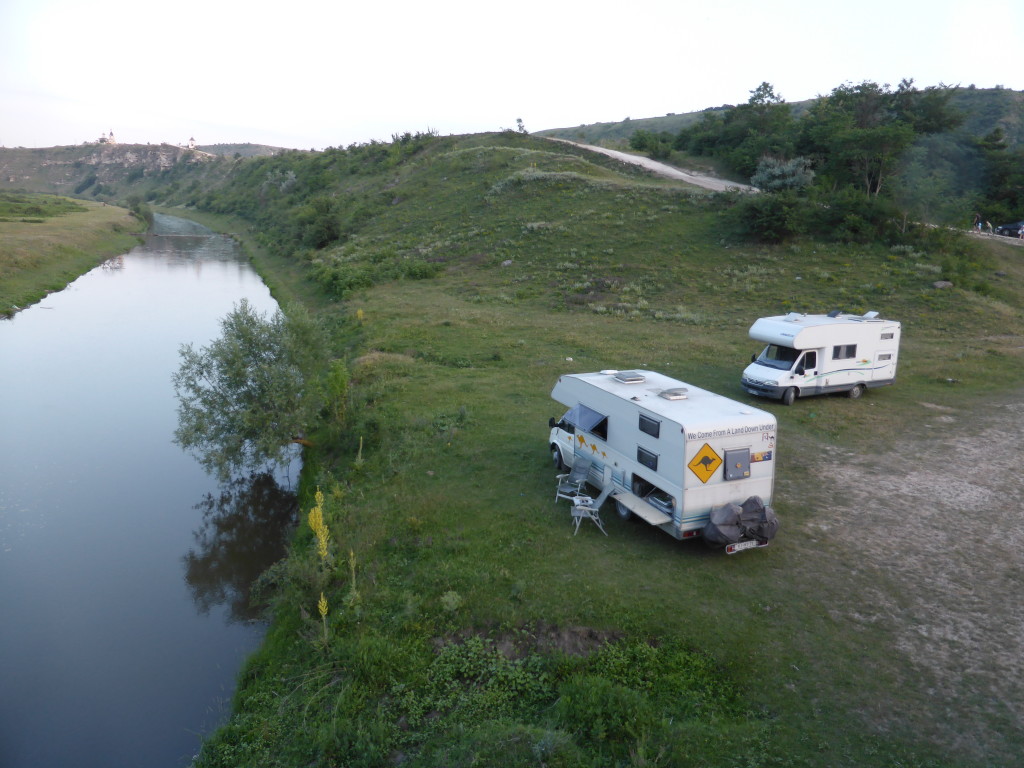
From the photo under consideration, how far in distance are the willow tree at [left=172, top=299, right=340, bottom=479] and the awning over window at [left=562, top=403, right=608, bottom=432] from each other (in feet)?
26.6

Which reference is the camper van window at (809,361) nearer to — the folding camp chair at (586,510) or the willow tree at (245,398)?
the folding camp chair at (586,510)

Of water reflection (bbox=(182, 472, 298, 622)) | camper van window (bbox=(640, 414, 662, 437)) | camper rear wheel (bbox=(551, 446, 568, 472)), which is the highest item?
camper van window (bbox=(640, 414, 662, 437))

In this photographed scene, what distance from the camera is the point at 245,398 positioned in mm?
17906

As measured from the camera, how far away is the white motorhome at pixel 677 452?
11211 millimetres

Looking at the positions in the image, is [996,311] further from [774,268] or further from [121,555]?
[121,555]

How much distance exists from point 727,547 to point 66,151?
22837cm

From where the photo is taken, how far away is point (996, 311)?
30.0 m

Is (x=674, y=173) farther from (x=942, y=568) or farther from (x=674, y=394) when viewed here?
(x=942, y=568)

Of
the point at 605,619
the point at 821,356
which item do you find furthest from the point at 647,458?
the point at 821,356

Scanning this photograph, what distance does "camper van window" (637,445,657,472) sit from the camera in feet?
38.8

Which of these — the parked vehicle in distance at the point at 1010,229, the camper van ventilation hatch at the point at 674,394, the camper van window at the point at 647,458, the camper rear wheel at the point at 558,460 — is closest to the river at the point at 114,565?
the camper rear wheel at the point at 558,460

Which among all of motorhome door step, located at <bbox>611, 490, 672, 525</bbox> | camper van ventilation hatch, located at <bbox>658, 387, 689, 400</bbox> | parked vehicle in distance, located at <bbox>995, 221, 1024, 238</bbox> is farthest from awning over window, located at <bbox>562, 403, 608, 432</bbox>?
parked vehicle in distance, located at <bbox>995, 221, 1024, 238</bbox>

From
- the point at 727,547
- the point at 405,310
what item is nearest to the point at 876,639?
the point at 727,547

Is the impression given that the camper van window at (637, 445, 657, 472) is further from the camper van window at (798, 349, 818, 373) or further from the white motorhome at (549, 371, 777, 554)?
the camper van window at (798, 349, 818, 373)
